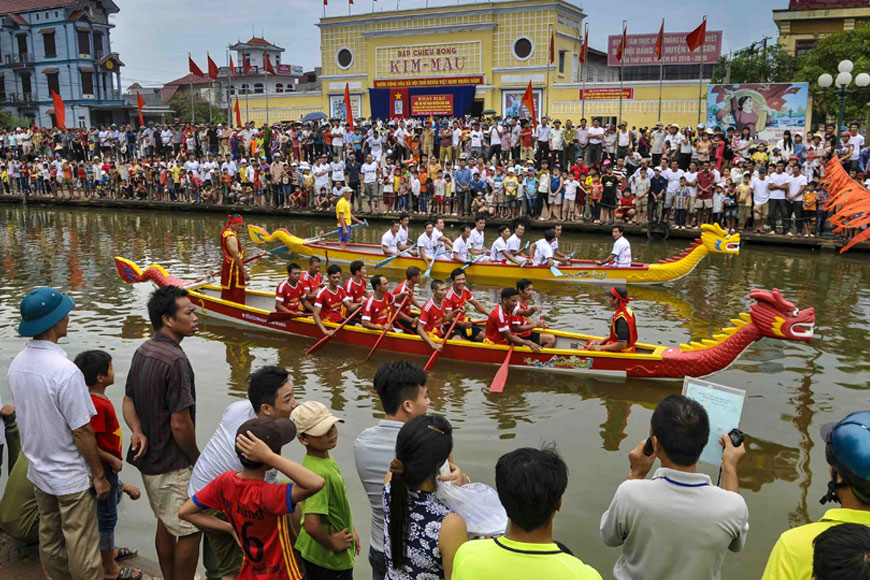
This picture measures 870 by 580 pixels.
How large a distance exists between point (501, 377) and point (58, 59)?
51838 millimetres

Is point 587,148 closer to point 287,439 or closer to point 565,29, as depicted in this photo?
point 565,29

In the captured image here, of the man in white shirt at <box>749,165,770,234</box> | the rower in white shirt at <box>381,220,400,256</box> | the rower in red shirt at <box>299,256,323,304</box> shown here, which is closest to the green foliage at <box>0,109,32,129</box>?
the rower in white shirt at <box>381,220,400,256</box>

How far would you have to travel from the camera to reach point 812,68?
29156 millimetres

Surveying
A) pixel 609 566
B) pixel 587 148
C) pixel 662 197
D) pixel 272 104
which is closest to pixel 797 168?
pixel 662 197

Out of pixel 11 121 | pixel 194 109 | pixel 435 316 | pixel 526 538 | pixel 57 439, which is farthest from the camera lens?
pixel 194 109

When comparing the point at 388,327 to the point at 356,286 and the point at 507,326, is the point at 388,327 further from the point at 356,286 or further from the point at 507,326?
the point at 507,326

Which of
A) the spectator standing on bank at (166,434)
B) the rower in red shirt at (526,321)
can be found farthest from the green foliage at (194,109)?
the spectator standing on bank at (166,434)

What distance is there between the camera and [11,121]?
46.8 m

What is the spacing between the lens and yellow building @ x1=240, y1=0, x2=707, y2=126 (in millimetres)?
27922

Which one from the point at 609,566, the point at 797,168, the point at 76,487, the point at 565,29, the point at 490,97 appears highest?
the point at 565,29

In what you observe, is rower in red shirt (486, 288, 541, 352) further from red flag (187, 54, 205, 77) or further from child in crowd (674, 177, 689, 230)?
red flag (187, 54, 205, 77)

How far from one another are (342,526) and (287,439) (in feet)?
1.81

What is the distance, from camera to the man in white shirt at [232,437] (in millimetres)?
3484

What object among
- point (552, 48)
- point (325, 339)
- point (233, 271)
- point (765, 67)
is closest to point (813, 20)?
point (765, 67)
